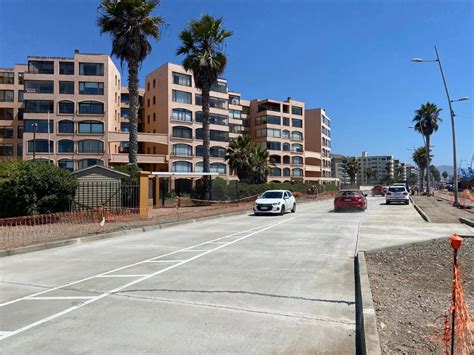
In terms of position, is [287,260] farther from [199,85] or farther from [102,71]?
[102,71]

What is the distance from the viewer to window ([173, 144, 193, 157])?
6844cm

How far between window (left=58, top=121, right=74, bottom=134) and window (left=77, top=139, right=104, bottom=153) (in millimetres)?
2592

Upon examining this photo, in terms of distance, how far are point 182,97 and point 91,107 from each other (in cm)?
1430

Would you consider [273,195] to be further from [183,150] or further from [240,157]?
[183,150]

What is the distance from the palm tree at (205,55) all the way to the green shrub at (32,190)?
15.3 m

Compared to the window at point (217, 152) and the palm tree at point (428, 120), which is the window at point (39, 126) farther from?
the palm tree at point (428, 120)

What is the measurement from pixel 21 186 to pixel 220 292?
592 inches

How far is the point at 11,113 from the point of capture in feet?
247

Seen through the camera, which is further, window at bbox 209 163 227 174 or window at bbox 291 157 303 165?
window at bbox 291 157 303 165

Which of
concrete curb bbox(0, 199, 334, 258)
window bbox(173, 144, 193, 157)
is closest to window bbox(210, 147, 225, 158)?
window bbox(173, 144, 193, 157)

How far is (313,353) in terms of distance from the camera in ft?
15.4

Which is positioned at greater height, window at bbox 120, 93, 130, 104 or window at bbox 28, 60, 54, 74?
window at bbox 28, 60, 54, 74

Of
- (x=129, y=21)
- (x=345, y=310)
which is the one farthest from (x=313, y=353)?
(x=129, y=21)

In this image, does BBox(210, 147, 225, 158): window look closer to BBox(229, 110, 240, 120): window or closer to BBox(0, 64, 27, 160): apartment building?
BBox(229, 110, 240, 120): window
